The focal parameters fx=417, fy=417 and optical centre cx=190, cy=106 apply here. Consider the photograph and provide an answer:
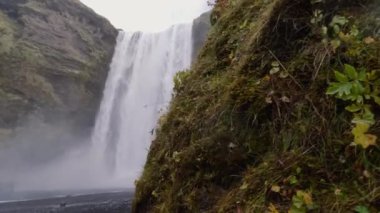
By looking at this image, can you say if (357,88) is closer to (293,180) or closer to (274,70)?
(293,180)

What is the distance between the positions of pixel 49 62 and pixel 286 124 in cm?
4565

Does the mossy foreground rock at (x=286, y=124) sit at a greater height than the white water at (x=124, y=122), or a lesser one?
lesser

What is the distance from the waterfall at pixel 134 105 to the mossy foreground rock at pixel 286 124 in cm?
4011

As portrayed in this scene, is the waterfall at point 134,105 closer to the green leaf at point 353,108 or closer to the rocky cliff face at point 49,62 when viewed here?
the rocky cliff face at point 49,62

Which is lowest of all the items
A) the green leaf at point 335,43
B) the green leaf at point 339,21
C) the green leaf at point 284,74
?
the green leaf at point 284,74

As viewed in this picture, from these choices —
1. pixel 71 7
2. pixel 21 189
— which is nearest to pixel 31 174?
pixel 21 189

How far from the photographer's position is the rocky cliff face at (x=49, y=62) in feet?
139

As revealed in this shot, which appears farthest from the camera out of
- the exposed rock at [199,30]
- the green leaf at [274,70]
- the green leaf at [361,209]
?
the exposed rock at [199,30]

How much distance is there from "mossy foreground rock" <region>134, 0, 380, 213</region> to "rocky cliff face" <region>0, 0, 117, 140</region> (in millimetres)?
42612

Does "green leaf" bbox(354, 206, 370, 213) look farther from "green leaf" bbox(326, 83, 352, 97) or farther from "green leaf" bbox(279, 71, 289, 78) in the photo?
"green leaf" bbox(279, 71, 289, 78)

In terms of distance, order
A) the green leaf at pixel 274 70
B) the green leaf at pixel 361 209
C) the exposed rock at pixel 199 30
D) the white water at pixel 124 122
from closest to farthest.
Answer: the green leaf at pixel 361 209 → the green leaf at pixel 274 70 → the exposed rock at pixel 199 30 → the white water at pixel 124 122

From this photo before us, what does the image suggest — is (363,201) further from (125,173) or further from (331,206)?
(125,173)

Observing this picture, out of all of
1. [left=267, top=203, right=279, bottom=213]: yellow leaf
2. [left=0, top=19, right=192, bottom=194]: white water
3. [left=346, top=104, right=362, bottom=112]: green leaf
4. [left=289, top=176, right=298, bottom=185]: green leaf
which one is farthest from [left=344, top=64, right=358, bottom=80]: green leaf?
[left=0, top=19, right=192, bottom=194]: white water

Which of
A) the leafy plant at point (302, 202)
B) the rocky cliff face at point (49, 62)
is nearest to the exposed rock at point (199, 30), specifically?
the rocky cliff face at point (49, 62)
